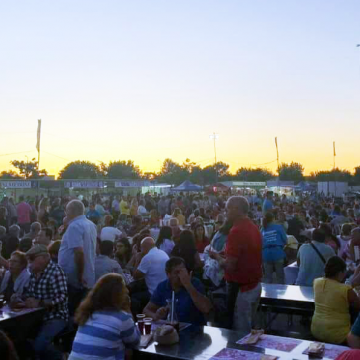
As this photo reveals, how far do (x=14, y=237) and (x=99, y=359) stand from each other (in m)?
5.13

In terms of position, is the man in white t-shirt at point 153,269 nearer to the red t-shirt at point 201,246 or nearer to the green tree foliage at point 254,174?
the red t-shirt at point 201,246

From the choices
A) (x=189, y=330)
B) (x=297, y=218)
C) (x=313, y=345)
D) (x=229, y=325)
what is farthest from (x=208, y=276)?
(x=297, y=218)

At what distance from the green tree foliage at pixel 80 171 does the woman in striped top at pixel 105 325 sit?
77.4 meters

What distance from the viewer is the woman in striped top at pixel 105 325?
3.18 m

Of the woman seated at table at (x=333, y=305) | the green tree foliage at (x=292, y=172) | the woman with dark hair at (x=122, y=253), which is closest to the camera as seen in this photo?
the woman seated at table at (x=333, y=305)

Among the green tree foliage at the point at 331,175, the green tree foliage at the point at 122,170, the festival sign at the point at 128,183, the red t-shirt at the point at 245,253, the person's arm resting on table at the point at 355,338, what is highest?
the green tree foliage at the point at 122,170

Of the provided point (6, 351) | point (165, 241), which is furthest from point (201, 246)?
point (6, 351)

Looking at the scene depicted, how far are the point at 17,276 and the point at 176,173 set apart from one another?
244 ft

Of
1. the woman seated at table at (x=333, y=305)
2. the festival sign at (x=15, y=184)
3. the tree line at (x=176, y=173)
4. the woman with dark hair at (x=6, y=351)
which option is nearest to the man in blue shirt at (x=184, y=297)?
the woman seated at table at (x=333, y=305)

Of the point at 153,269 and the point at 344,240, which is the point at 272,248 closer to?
the point at 344,240

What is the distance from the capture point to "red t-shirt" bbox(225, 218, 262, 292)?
14.5 feet

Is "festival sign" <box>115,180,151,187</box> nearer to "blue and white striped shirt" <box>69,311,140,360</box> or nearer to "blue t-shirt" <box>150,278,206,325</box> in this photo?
"blue t-shirt" <box>150,278,206,325</box>

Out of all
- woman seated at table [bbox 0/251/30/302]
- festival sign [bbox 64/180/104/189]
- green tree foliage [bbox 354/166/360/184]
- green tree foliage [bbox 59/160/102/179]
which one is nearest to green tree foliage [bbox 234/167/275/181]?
green tree foliage [bbox 354/166/360/184]

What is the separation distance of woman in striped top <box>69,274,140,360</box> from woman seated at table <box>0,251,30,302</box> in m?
2.10
